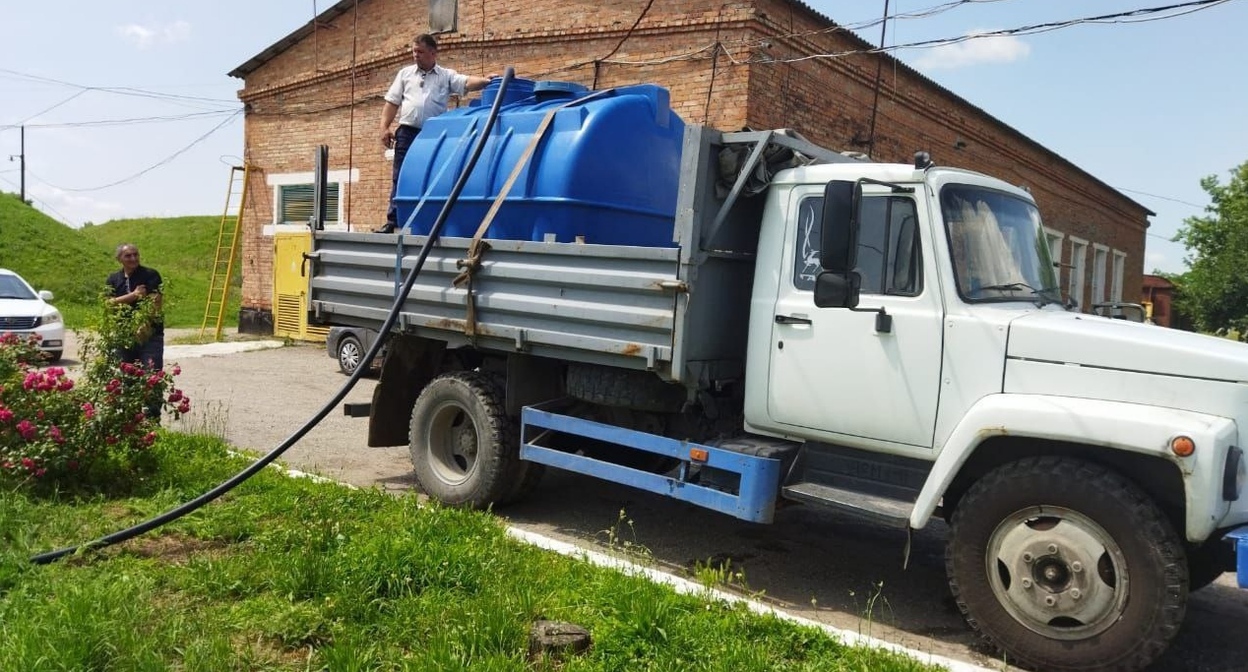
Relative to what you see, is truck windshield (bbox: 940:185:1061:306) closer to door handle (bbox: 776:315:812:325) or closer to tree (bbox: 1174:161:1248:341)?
door handle (bbox: 776:315:812:325)

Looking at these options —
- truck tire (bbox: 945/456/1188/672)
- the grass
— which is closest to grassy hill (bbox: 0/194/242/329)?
the grass

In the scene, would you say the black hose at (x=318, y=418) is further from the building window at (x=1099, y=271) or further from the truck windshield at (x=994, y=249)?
the building window at (x=1099, y=271)

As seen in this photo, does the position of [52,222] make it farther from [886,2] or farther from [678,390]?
[678,390]

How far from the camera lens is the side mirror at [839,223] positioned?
162 inches

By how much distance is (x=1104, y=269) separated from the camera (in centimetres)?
2636

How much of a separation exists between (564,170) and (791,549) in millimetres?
2748

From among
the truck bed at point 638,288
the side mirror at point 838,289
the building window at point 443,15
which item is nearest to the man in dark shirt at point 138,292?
the truck bed at point 638,288

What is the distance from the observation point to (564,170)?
18.0ft

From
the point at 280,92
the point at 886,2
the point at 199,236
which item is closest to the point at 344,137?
the point at 280,92

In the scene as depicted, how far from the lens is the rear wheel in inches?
496

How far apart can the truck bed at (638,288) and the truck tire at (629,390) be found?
0.93 ft

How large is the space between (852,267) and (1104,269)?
25827 millimetres

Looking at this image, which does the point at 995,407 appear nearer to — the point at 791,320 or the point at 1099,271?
the point at 791,320

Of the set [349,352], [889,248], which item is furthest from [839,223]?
[349,352]
